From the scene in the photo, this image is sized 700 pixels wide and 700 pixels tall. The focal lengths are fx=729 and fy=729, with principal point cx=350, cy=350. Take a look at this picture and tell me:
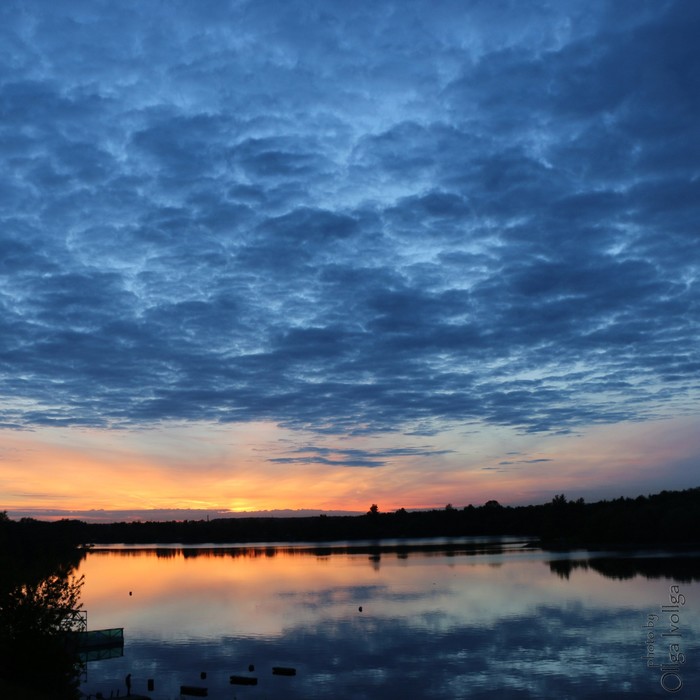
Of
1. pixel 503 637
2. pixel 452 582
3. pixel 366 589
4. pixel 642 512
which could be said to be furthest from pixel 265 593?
pixel 642 512

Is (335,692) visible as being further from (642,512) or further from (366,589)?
(642,512)

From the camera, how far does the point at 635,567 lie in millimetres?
128250

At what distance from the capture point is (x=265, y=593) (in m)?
114

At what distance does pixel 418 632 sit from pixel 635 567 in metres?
69.3

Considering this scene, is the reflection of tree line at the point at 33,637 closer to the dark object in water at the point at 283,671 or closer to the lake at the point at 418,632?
the lake at the point at 418,632

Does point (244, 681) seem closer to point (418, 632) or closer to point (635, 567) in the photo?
point (418, 632)

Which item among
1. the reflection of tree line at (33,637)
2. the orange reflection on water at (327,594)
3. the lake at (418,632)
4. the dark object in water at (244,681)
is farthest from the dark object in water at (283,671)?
the reflection of tree line at (33,637)

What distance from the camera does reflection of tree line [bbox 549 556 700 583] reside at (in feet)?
378

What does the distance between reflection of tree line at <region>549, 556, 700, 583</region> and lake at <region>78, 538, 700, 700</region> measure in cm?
45

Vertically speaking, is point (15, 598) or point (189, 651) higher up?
point (15, 598)

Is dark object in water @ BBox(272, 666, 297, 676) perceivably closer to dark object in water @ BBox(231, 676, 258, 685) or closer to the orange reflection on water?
dark object in water @ BBox(231, 676, 258, 685)

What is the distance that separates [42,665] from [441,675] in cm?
3084

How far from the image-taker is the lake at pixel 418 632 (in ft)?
176

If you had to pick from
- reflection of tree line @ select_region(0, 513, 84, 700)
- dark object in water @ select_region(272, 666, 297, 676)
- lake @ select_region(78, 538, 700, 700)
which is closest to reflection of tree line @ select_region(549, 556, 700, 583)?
lake @ select_region(78, 538, 700, 700)
